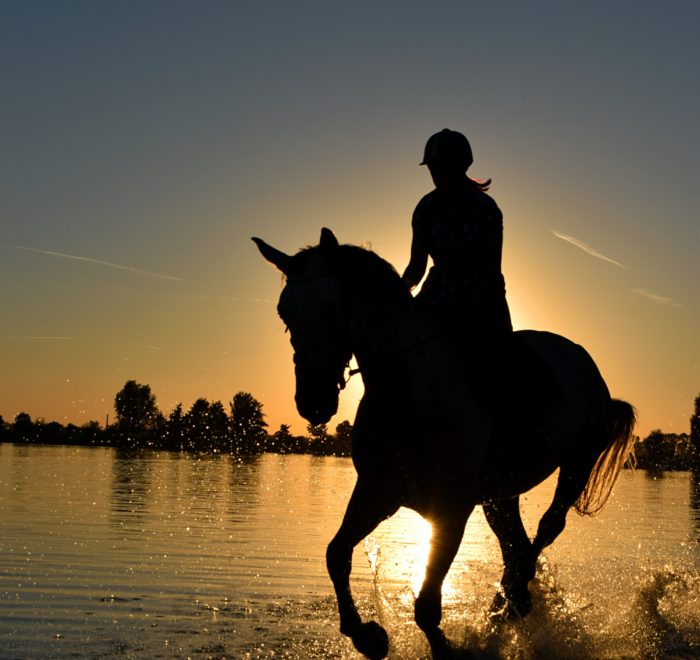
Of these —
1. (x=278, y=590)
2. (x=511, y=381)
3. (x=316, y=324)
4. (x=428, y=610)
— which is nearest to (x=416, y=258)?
(x=511, y=381)

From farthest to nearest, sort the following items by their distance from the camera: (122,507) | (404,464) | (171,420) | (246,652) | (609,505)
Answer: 1. (171,420)
2. (609,505)
3. (122,507)
4. (246,652)
5. (404,464)

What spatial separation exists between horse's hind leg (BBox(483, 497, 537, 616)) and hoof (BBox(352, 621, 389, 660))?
2593 mm

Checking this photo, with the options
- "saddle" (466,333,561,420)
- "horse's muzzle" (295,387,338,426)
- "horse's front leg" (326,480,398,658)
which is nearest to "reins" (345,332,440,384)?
"horse's muzzle" (295,387,338,426)

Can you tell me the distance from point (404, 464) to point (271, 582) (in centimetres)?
609

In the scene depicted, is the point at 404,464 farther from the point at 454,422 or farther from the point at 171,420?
the point at 171,420

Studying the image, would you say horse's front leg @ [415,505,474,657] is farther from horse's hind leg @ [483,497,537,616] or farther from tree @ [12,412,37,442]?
tree @ [12,412,37,442]

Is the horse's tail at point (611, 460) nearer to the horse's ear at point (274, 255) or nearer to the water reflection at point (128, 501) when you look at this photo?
the horse's ear at point (274, 255)

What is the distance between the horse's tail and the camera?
11.1 meters

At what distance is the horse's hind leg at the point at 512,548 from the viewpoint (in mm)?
9719

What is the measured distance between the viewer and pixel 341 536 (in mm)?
7348

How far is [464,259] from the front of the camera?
786 centimetres

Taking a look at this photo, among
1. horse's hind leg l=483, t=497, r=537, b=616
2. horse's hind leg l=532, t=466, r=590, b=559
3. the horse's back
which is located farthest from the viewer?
horse's hind leg l=532, t=466, r=590, b=559

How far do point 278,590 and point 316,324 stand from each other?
20.2 feet

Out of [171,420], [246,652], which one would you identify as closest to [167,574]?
[246,652]
